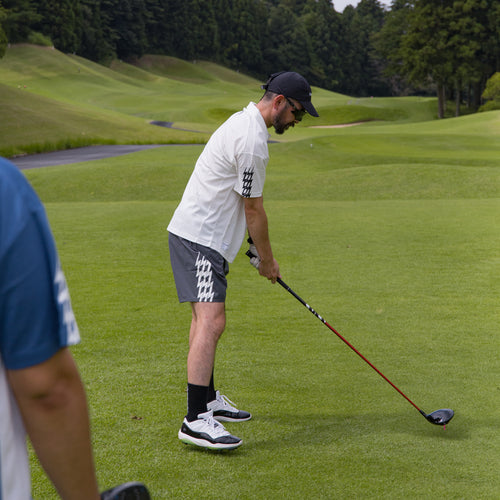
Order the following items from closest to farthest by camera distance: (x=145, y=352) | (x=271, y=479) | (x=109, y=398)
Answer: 1. (x=271, y=479)
2. (x=109, y=398)
3. (x=145, y=352)

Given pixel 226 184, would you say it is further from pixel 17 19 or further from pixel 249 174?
pixel 17 19

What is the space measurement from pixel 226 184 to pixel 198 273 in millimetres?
524

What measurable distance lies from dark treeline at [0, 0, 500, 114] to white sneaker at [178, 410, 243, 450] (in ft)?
173

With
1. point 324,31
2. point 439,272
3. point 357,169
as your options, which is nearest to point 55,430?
point 439,272

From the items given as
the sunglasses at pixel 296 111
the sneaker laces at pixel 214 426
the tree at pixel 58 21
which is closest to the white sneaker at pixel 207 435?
the sneaker laces at pixel 214 426

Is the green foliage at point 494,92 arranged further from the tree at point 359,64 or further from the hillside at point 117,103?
the tree at point 359,64

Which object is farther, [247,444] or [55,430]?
[247,444]

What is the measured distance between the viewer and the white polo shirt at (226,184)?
12.0 ft

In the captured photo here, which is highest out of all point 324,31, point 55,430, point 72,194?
point 324,31

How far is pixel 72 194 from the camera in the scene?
16.8 metres

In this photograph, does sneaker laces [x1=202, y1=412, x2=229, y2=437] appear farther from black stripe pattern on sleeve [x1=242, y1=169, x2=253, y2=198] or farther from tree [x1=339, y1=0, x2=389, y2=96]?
tree [x1=339, y1=0, x2=389, y2=96]

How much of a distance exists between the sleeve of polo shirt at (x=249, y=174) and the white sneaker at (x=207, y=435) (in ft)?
4.07

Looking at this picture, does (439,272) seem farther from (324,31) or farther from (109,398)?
(324,31)

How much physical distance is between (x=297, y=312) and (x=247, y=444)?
286cm
